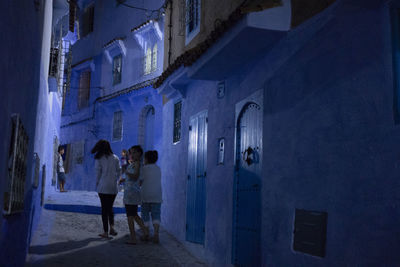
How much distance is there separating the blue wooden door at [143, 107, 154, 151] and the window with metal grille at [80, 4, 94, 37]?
7.86m

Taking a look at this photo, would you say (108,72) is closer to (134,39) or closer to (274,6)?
(134,39)

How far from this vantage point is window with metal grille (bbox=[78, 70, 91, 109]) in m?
26.3

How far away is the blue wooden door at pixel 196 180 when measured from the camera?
29.0 ft

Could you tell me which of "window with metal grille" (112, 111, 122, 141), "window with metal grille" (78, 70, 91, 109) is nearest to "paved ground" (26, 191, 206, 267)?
"window with metal grille" (112, 111, 122, 141)

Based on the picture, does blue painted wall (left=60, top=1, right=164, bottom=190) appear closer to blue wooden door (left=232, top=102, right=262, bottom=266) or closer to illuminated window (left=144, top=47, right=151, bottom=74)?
illuminated window (left=144, top=47, right=151, bottom=74)

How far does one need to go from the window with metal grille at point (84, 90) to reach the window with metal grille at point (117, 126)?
299cm

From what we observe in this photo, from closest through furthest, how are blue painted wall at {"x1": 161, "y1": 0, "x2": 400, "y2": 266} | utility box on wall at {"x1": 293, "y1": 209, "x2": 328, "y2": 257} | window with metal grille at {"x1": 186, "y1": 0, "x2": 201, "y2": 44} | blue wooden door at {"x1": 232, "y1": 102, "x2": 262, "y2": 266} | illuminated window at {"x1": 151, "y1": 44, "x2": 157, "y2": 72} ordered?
blue painted wall at {"x1": 161, "y1": 0, "x2": 400, "y2": 266} → utility box on wall at {"x1": 293, "y1": 209, "x2": 328, "y2": 257} → blue wooden door at {"x1": 232, "y1": 102, "x2": 262, "y2": 266} → window with metal grille at {"x1": 186, "y1": 0, "x2": 201, "y2": 44} → illuminated window at {"x1": 151, "y1": 44, "x2": 157, "y2": 72}

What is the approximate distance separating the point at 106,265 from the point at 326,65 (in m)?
4.62

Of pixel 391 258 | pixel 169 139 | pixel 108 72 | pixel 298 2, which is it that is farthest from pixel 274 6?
pixel 108 72

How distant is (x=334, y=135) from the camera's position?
15.2 ft

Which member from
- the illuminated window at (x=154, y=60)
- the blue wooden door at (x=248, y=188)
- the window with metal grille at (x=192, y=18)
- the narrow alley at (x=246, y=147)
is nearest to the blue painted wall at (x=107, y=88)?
the illuminated window at (x=154, y=60)

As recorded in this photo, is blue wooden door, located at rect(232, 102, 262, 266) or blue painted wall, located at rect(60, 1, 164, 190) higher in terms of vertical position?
blue painted wall, located at rect(60, 1, 164, 190)

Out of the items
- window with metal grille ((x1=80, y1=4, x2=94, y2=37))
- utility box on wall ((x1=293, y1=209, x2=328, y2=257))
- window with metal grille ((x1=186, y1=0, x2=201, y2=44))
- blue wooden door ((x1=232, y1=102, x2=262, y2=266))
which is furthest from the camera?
window with metal grille ((x1=80, y1=4, x2=94, y2=37))

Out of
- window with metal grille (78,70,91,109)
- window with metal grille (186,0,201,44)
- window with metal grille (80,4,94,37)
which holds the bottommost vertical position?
window with metal grille (186,0,201,44)
